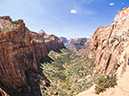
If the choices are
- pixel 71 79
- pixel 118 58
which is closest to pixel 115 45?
pixel 118 58

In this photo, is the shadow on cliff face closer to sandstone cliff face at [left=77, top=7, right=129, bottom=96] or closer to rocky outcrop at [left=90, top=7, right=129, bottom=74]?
sandstone cliff face at [left=77, top=7, right=129, bottom=96]

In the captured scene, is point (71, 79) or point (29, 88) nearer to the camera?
point (29, 88)

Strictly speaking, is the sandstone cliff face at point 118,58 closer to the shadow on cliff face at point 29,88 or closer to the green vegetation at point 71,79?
the green vegetation at point 71,79

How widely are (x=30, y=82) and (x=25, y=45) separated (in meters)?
18.4

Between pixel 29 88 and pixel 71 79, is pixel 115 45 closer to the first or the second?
pixel 71 79

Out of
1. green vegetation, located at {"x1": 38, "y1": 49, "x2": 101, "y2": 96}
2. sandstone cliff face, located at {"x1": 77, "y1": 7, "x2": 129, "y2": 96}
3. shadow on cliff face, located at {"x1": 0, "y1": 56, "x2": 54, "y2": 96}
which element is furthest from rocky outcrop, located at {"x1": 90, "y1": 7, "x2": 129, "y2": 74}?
shadow on cliff face, located at {"x1": 0, "y1": 56, "x2": 54, "y2": 96}

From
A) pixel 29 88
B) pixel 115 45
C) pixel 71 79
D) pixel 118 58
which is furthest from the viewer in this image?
pixel 71 79

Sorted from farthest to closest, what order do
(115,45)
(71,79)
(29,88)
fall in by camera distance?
(71,79), (29,88), (115,45)

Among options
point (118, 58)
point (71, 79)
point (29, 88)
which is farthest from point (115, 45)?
point (29, 88)

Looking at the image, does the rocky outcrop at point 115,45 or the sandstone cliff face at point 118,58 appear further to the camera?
the rocky outcrop at point 115,45

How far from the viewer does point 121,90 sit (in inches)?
249

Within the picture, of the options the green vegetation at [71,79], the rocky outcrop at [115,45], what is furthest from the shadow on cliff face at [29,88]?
the rocky outcrop at [115,45]

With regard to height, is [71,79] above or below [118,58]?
below

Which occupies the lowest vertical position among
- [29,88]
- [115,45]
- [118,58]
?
[29,88]
